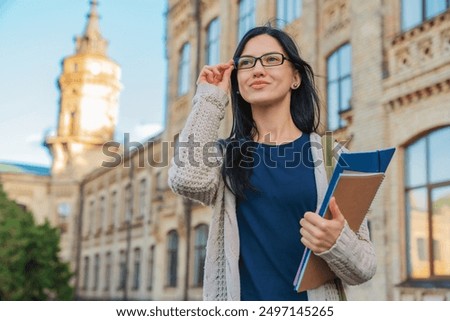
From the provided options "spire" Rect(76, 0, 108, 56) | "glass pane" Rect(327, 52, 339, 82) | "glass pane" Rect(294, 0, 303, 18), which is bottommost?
"glass pane" Rect(327, 52, 339, 82)

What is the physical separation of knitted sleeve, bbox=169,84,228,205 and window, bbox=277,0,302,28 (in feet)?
34.9

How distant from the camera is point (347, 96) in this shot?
1050 cm

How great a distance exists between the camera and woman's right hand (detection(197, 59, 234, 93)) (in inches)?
82.9

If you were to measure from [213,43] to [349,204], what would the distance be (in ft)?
50.0

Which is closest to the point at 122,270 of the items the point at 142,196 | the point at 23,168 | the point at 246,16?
the point at 142,196

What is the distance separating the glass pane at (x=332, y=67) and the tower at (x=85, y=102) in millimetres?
18009

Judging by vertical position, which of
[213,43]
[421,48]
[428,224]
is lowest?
[428,224]

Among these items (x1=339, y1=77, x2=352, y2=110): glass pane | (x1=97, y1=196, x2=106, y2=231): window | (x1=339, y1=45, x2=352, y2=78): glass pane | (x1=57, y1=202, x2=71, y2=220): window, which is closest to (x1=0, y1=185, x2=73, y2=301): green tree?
(x1=97, y1=196, x2=106, y2=231): window

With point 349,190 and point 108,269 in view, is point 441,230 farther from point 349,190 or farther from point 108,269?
point 108,269

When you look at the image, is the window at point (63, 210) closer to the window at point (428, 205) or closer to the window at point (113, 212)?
the window at point (113, 212)

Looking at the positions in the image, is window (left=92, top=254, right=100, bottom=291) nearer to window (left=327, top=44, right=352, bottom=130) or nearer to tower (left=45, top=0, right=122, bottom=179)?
tower (left=45, top=0, right=122, bottom=179)

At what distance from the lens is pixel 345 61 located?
10711 mm
